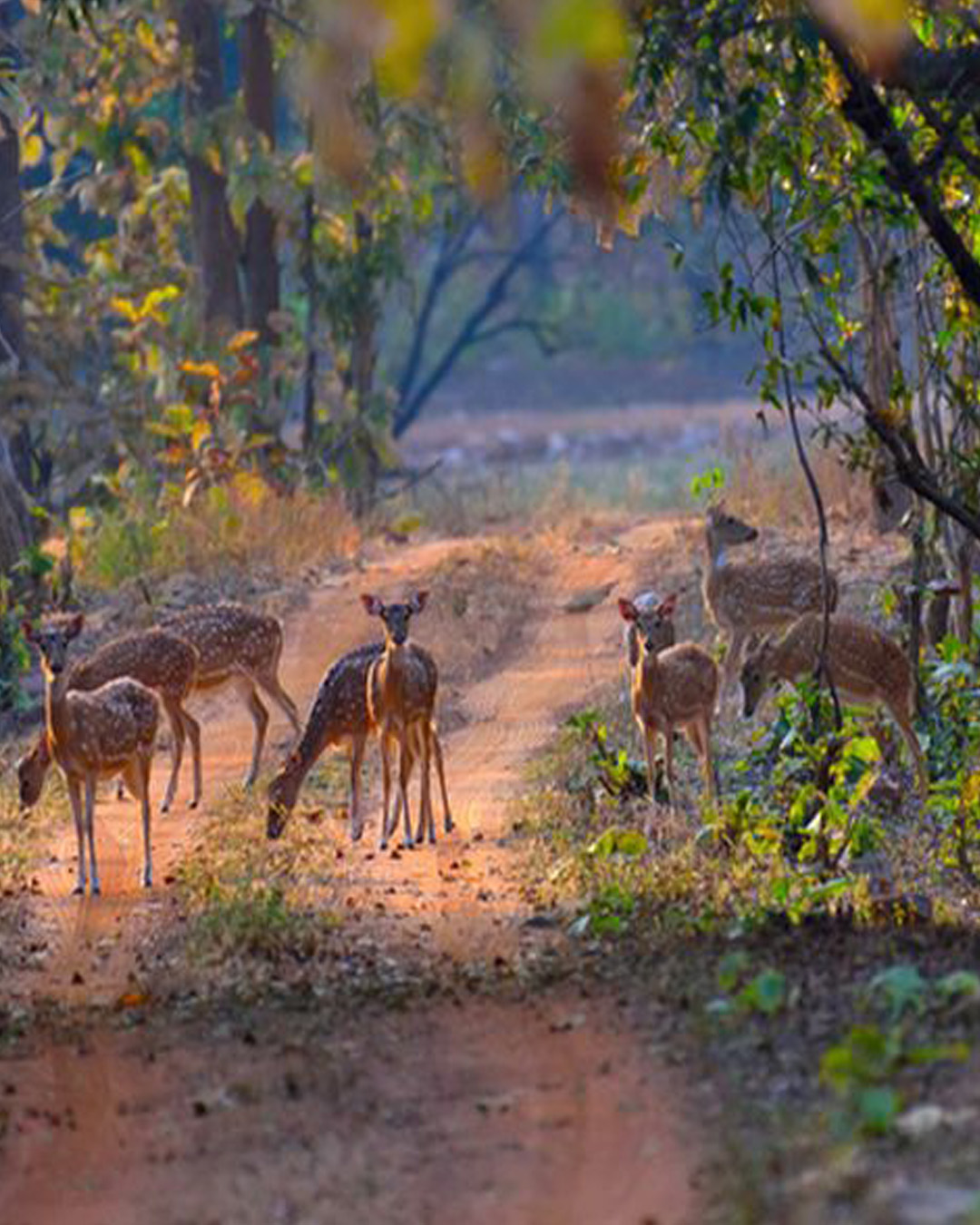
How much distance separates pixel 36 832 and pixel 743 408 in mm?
39537

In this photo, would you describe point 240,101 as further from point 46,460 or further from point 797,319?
point 797,319

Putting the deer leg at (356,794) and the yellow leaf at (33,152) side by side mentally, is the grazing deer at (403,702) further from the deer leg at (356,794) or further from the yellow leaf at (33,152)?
the yellow leaf at (33,152)

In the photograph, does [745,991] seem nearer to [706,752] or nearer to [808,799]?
[808,799]

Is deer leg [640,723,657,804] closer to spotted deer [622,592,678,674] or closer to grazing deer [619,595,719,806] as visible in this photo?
grazing deer [619,595,719,806]

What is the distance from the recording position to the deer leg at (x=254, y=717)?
16500mm

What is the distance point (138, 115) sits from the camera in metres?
29.0

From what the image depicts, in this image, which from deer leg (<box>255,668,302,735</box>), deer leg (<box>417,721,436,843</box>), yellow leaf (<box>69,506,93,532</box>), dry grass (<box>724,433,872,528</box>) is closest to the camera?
deer leg (<box>417,721,436,843</box>)

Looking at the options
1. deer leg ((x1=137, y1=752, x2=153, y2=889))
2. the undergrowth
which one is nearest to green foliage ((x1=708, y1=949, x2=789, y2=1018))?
the undergrowth

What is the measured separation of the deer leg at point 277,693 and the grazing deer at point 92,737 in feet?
9.89

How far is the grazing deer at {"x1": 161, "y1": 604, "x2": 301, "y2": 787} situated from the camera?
16641mm

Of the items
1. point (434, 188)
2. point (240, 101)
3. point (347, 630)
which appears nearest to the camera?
point (347, 630)

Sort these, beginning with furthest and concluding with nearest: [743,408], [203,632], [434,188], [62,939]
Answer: [743,408], [434,188], [203,632], [62,939]

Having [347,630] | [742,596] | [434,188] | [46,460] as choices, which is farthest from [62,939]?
[434,188]

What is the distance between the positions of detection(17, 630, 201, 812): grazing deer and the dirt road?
9.11ft
